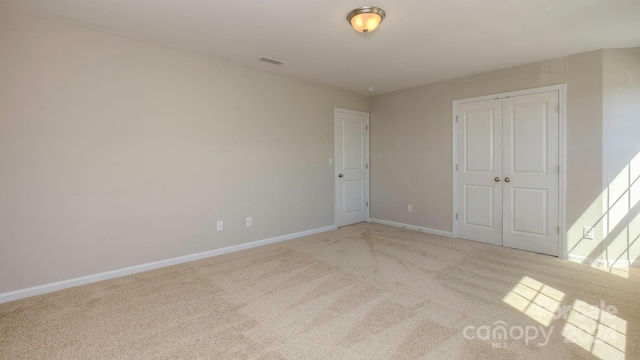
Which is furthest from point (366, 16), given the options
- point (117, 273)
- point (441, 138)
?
point (117, 273)

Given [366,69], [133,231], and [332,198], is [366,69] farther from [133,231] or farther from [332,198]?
[133,231]

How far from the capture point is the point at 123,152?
3043 millimetres

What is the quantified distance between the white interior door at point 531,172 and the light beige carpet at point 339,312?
427mm

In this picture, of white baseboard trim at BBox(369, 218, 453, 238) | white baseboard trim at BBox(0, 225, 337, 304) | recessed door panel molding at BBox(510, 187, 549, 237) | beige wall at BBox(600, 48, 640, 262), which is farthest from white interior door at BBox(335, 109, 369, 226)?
beige wall at BBox(600, 48, 640, 262)

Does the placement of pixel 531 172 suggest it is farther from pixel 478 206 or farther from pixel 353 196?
pixel 353 196

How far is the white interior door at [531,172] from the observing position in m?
3.66

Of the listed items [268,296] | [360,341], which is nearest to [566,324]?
[360,341]

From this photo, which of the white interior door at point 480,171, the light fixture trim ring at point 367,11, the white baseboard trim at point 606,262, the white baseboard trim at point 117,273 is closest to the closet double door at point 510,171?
the white interior door at point 480,171

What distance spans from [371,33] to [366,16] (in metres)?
0.54

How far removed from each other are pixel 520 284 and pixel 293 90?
373 centimetres

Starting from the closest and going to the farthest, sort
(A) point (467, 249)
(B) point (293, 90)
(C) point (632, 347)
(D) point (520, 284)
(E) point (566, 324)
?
(C) point (632, 347)
(E) point (566, 324)
(D) point (520, 284)
(A) point (467, 249)
(B) point (293, 90)

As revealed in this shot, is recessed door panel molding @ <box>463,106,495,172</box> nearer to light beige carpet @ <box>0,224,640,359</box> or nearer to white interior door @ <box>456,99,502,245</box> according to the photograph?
white interior door @ <box>456,99,502,245</box>

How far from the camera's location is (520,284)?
111 inches

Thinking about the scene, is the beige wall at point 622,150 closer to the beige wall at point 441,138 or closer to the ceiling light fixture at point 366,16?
the beige wall at point 441,138
